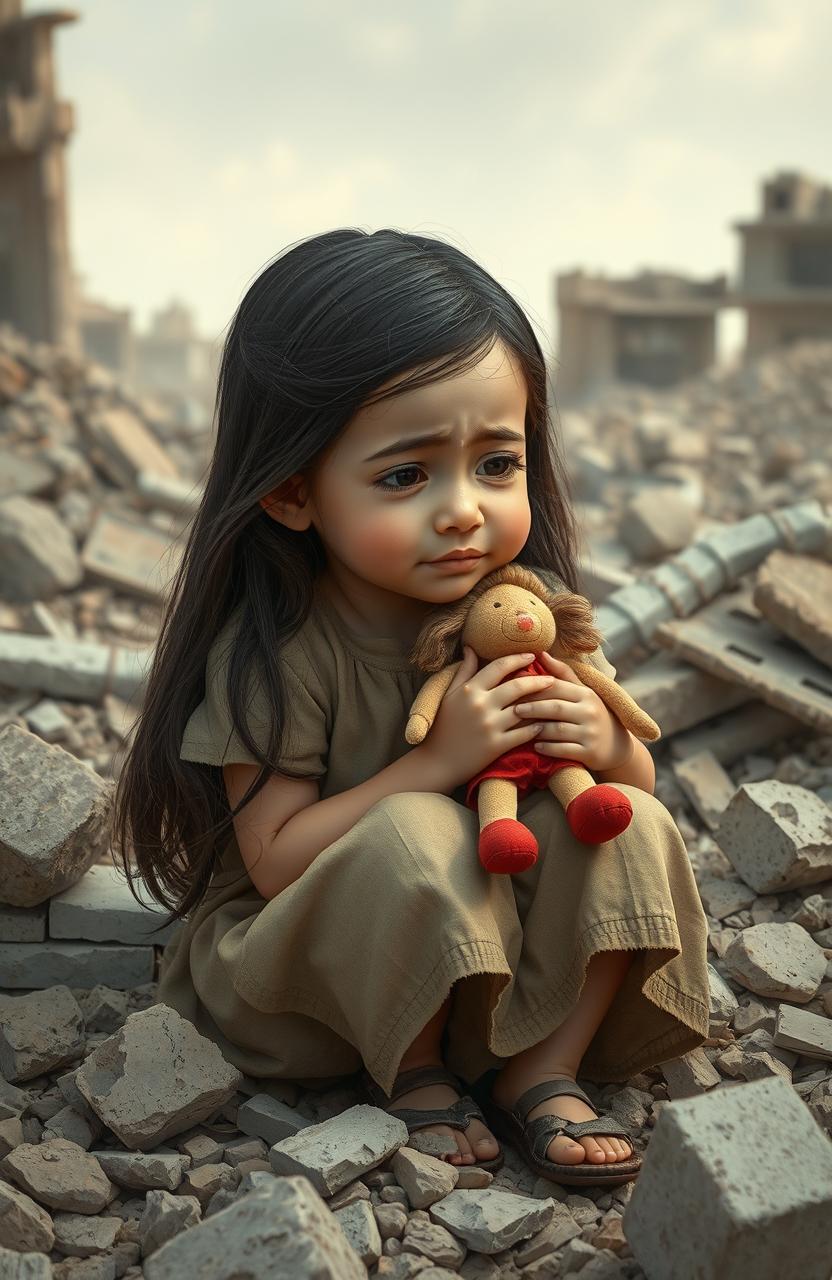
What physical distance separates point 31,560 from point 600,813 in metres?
4.33

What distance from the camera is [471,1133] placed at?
2357 mm

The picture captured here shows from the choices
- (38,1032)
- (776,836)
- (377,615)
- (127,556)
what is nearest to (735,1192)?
(377,615)

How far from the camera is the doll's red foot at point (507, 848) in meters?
2.17

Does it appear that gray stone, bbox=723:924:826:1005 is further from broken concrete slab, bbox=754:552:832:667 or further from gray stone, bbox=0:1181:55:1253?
gray stone, bbox=0:1181:55:1253

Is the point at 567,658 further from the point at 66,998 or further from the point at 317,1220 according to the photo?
the point at 66,998

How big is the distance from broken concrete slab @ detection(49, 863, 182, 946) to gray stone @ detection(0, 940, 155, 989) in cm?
3

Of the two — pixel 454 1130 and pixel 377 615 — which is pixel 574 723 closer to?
pixel 377 615

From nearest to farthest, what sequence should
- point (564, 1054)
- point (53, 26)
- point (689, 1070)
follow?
point (564, 1054), point (689, 1070), point (53, 26)

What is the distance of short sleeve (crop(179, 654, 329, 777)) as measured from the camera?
2.44m

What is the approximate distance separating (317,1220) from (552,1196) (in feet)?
2.01

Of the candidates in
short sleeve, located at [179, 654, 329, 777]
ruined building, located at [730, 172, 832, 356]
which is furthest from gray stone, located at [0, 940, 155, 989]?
ruined building, located at [730, 172, 832, 356]

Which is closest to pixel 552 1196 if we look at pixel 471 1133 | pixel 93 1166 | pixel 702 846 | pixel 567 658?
pixel 471 1133

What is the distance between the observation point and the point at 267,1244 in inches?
69.7

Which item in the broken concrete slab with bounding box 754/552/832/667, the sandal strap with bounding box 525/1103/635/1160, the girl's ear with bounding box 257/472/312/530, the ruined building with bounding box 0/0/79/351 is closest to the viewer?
the sandal strap with bounding box 525/1103/635/1160
